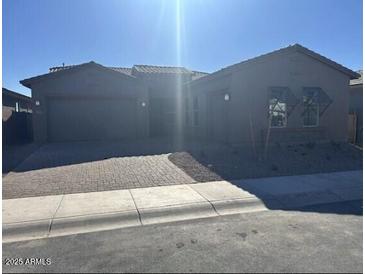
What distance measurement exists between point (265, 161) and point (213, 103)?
5.53 metres

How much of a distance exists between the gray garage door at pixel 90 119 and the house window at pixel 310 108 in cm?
881

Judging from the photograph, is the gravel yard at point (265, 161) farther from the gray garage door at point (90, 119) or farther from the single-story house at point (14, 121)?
the single-story house at point (14, 121)

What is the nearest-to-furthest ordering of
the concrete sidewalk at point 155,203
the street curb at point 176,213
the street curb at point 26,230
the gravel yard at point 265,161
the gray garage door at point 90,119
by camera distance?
the street curb at point 26,230
the concrete sidewalk at point 155,203
the street curb at point 176,213
the gravel yard at point 265,161
the gray garage door at point 90,119

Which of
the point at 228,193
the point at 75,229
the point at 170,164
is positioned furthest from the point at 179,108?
the point at 75,229

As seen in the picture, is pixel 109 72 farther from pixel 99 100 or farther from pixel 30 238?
pixel 30 238

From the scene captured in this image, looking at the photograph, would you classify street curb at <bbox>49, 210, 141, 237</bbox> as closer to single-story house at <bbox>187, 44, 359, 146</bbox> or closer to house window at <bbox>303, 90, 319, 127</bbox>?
single-story house at <bbox>187, 44, 359, 146</bbox>

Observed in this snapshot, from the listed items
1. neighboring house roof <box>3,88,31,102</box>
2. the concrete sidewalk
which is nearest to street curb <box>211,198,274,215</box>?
the concrete sidewalk

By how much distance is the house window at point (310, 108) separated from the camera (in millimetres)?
13434

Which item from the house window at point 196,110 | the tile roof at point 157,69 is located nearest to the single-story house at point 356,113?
the house window at point 196,110

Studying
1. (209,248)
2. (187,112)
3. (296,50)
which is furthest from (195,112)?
(209,248)

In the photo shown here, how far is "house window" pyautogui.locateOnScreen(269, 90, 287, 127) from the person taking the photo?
12.9m

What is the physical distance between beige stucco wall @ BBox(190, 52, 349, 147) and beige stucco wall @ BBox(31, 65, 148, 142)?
4127 millimetres

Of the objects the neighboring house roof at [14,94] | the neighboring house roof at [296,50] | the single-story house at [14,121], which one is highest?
the neighboring house roof at [296,50]

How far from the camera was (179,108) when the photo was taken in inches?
730
